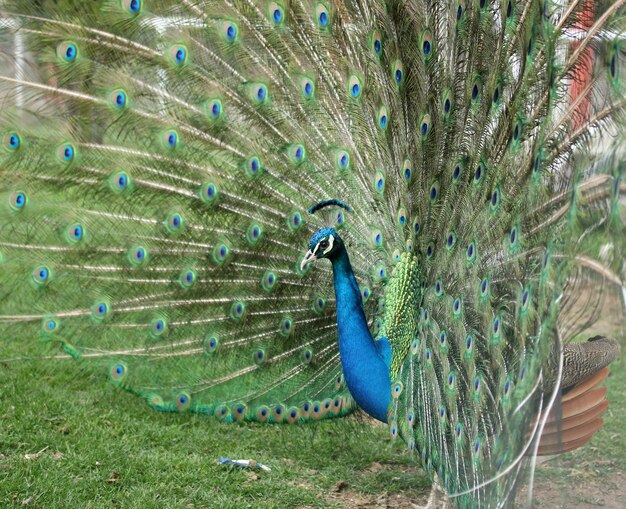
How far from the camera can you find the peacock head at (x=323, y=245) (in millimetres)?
2686

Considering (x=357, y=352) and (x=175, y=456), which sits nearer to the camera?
(x=357, y=352)

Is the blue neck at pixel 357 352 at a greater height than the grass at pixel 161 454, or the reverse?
the blue neck at pixel 357 352

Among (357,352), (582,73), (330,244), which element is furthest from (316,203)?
(582,73)

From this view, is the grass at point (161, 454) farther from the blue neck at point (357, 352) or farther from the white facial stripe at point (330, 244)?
the white facial stripe at point (330, 244)

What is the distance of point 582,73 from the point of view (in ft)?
7.00

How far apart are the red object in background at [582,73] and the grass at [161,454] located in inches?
43.7

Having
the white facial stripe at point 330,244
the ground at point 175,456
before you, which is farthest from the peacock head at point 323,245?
the ground at point 175,456

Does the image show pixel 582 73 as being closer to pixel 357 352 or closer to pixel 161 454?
pixel 357 352

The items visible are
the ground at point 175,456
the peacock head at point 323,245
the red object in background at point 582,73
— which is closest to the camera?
the red object in background at point 582,73

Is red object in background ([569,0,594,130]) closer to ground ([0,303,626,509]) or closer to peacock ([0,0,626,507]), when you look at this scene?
peacock ([0,0,626,507])

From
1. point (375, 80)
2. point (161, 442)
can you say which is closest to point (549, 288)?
point (375, 80)

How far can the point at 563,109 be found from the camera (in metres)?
2.26

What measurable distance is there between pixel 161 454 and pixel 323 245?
1323 mm

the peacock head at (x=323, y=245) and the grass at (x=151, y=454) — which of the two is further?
the grass at (x=151, y=454)
